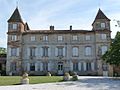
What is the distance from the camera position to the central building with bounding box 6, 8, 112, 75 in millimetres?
50281

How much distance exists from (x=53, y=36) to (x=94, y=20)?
8.67 meters

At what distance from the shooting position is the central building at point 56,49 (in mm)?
50281

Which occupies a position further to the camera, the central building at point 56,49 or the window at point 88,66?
the central building at point 56,49

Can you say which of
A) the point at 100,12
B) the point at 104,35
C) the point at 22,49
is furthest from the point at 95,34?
the point at 22,49

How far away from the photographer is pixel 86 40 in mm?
50969

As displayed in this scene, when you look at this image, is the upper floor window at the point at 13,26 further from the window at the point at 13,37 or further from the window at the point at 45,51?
the window at the point at 45,51

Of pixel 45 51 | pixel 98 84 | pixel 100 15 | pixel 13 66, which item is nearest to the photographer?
pixel 98 84

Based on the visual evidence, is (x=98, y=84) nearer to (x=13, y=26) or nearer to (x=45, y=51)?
(x=45, y=51)

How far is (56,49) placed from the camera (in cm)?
5106

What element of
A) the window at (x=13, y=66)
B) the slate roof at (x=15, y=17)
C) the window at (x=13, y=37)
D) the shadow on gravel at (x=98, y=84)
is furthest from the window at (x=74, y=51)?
the shadow on gravel at (x=98, y=84)

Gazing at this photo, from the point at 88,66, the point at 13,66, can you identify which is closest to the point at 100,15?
the point at 88,66

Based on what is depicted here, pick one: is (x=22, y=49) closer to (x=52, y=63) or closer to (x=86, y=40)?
(x=52, y=63)

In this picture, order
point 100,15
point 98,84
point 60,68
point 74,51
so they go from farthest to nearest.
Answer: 1. point 100,15
2. point 74,51
3. point 60,68
4. point 98,84

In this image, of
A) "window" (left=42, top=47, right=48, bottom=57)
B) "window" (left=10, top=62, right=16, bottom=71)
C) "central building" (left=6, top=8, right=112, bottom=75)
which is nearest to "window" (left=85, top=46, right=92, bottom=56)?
"central building" (left=6, top=8, right=112, bottom=75)
